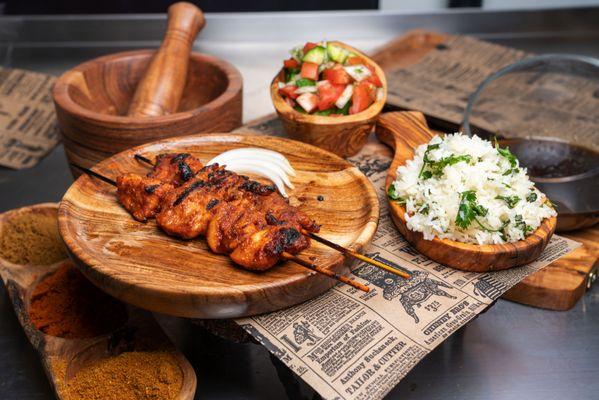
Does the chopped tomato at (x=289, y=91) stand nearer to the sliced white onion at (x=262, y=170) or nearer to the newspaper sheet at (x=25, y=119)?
the sliced white onion at (x=262, y=170)

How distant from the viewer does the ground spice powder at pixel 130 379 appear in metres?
1.35

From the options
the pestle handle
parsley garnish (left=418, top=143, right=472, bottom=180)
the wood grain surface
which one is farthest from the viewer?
the pestle handle

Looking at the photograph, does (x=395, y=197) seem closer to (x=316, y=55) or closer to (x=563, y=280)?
(x=563, y=280)

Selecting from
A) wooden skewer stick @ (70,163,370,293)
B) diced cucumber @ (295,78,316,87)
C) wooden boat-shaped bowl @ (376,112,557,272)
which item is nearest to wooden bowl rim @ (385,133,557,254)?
wooden boat-shaped bowl @ (376,112,557,272)

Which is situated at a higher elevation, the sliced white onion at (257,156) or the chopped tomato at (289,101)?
the chopped tomato at (289,101)

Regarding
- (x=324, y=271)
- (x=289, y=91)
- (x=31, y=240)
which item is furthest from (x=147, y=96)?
(x=324, y=271)

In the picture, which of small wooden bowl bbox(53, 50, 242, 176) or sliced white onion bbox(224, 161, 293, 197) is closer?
sliced white onion bbox(224, 161, 293, 197)

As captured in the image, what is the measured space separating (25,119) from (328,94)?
4.73ft

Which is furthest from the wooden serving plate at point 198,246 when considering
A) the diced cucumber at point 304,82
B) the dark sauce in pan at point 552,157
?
the dark sauce in pan at point 552,157

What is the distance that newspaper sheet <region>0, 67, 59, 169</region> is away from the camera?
2.49 m

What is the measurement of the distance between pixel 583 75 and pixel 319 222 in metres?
1.37

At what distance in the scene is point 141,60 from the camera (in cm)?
235

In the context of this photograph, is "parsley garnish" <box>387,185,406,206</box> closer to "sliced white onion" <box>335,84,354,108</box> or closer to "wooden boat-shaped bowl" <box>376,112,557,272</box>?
"wooden boat-shaped bowl" <box>376,112,557,272</box>

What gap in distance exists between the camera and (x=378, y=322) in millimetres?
1365
